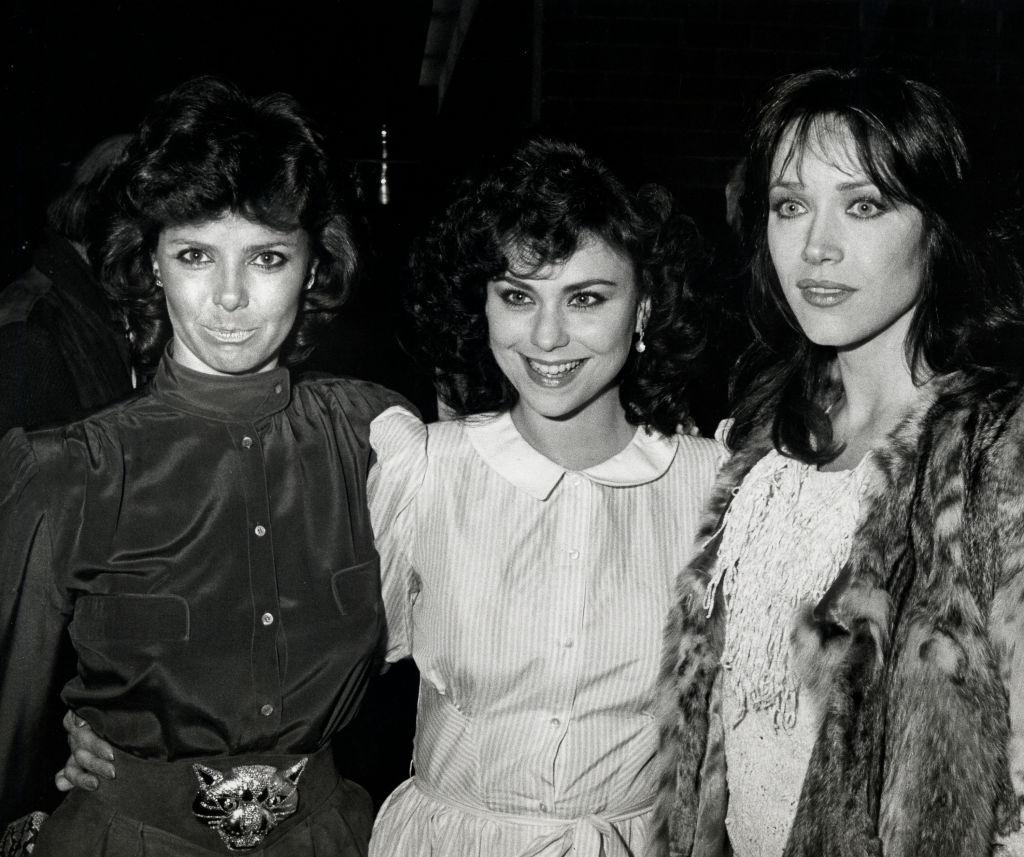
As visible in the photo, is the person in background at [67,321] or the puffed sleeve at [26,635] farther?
the person in background at [67,321]

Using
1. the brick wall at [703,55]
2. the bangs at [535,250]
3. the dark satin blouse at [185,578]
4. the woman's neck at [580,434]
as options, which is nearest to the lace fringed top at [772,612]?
the woman's neck at [580,434]

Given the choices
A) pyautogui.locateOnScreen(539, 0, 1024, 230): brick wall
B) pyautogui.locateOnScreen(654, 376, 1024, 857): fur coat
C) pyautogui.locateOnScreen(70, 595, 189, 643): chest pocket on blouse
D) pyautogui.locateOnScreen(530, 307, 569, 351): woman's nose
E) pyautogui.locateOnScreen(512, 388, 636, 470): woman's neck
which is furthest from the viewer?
pyautogui.locateOnScreen(539, 0, 1024, 230): brick wall

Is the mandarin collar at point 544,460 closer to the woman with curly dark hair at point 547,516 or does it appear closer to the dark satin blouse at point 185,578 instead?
the woman with curly dark hair at point 547,516

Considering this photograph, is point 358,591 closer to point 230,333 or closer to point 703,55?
point 230,333

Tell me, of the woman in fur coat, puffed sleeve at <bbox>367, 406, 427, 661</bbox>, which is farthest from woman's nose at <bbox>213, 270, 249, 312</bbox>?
the woman in fur coat

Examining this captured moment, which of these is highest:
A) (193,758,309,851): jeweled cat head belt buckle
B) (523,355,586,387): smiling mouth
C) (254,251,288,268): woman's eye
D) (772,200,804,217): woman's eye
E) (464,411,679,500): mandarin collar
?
(772,200,804,217): woman's eye

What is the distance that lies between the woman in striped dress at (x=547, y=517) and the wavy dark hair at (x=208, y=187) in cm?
32

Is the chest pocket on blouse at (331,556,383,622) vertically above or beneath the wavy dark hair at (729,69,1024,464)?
beneath

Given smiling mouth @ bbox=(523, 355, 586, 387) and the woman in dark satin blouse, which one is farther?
smiling mouth @ bbox=(523, 355, 586, 387)

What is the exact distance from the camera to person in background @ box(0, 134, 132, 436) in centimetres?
265

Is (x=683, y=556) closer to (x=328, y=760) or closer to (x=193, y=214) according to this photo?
(x=328, y=760)

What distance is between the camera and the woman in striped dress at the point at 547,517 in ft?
7.41

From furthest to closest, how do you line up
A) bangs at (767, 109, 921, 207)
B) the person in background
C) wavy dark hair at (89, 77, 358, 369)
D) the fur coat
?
1. the person in background
2. wavy dark hair at (89, 77, 358, 369)
3. bangs at (767, 109, 921, 207)
4. the fur coat

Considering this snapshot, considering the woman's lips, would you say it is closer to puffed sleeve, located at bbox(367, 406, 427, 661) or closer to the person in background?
puffed sleeve, located at bbox(367, 406, 427, 661)
